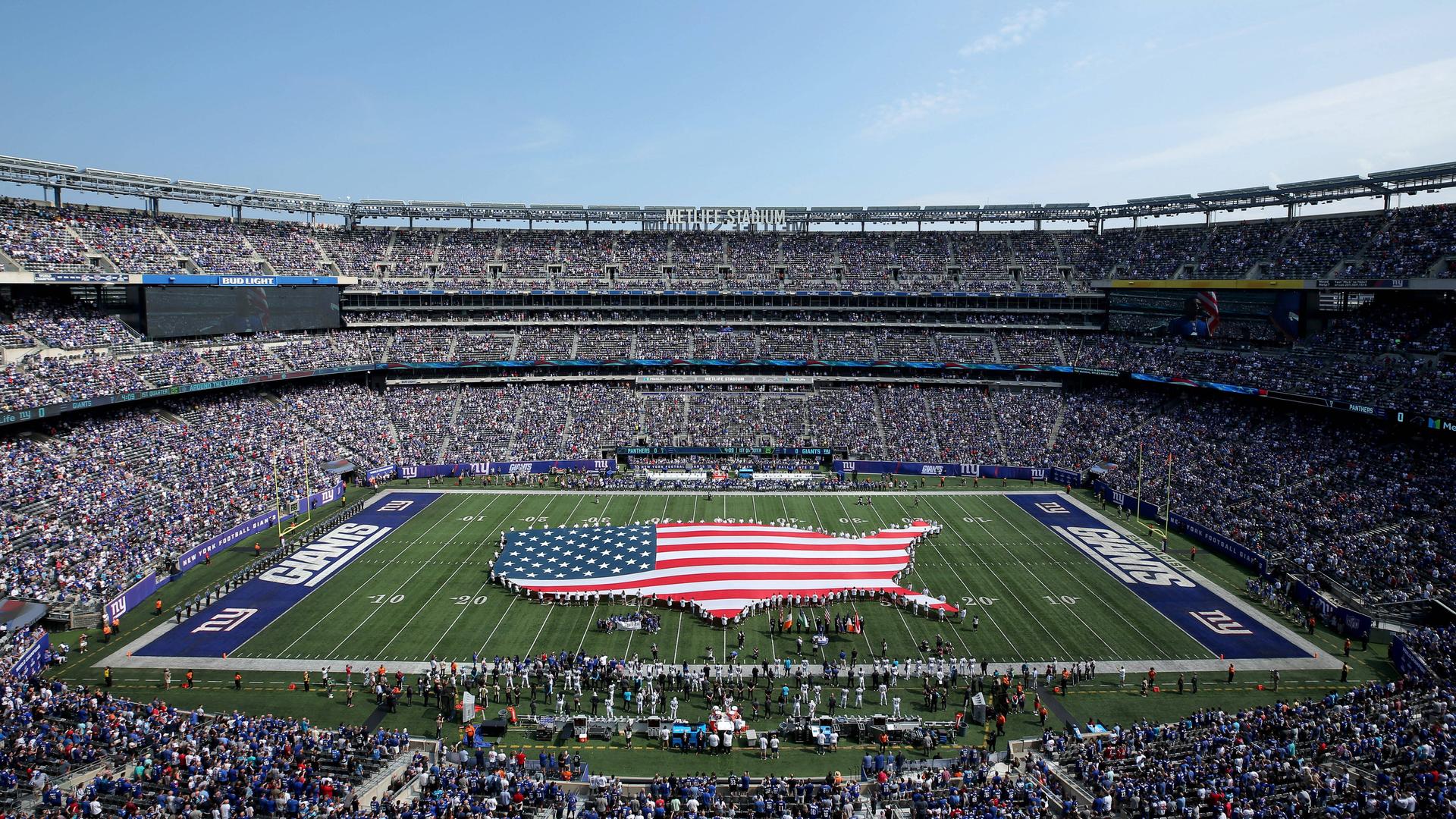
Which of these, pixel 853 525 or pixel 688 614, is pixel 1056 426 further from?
pixel 688 614

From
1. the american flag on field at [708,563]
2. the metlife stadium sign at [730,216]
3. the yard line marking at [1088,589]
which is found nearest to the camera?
the yard line marking at [1088,589]

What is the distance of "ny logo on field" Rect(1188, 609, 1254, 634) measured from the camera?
32.2 metres

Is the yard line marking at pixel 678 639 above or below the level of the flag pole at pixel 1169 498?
below

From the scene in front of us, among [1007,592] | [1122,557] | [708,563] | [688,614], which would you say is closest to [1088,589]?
[1007,592]

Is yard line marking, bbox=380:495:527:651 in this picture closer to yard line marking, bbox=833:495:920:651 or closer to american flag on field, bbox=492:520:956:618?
american flag on field, bbox=492:520:956:618

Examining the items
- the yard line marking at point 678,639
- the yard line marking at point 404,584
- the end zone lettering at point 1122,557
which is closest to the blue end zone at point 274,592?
the yard line marking at point 404,584

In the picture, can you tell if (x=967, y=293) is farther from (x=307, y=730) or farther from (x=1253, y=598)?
(x=307, y=730)

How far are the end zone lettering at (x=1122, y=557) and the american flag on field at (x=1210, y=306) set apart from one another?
2383 cm

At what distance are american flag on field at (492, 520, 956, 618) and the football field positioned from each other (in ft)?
3.23

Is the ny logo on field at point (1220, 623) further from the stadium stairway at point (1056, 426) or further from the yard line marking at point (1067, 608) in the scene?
the stadium stairway at point (1056, 426)

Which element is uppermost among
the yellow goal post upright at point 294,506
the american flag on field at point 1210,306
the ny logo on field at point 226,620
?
the american flag on field at point 1210,306

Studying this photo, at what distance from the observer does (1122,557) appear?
133ft

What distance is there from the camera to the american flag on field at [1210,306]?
5941cm

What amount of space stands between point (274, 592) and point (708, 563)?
735 inches
